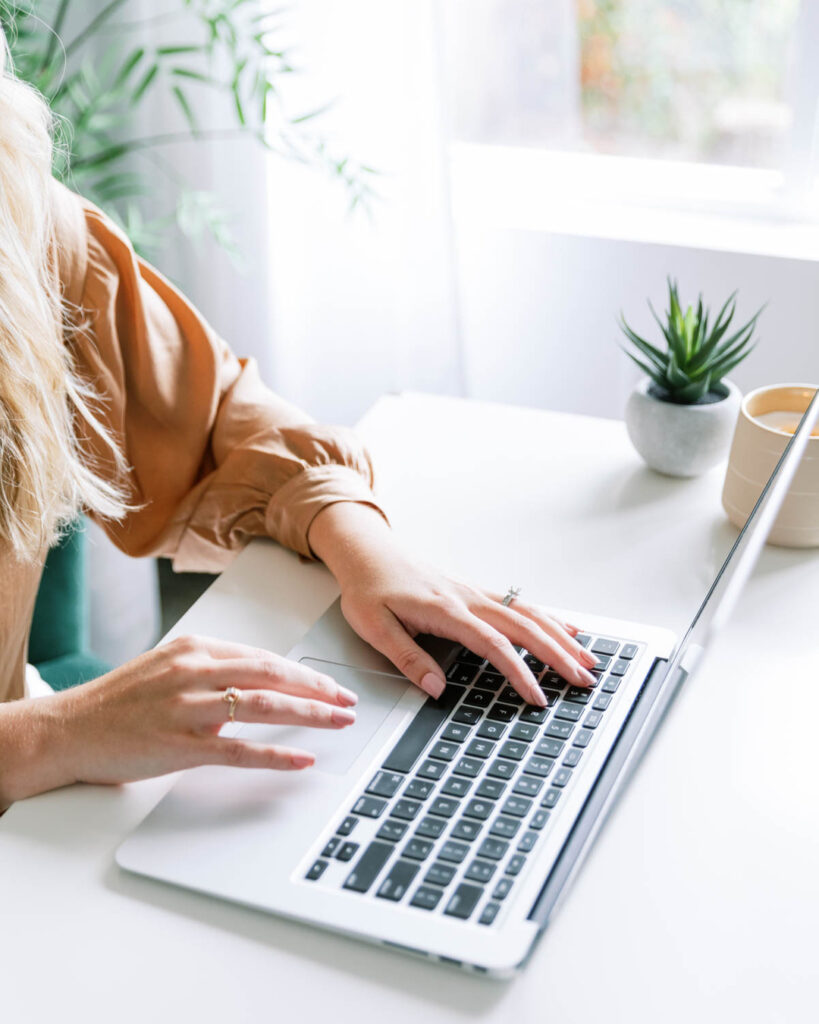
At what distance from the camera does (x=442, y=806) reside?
0.65 metres

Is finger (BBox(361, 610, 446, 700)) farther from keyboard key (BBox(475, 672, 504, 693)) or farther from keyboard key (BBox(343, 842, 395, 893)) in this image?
keyboard key (BBox(343, 842, 395, 893))

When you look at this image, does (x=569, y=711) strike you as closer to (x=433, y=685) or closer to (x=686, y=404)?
(x=433, y=685)

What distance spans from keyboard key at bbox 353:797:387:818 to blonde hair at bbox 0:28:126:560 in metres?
0.43

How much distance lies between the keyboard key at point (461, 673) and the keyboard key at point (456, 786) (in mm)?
102

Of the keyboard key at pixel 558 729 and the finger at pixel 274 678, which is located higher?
the finger at pixel 274 678

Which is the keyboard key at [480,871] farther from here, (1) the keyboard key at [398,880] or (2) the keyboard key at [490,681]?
(2) the keyboard key at [490,681]

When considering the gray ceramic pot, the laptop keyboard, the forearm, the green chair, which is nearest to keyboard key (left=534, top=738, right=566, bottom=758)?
the laptop keyboard

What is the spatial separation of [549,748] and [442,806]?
86 millimetres

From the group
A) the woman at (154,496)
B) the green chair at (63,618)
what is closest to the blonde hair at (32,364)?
the woman at (154,496)

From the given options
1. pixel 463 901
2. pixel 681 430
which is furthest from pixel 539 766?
pixel 681 430

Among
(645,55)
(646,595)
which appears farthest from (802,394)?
(645,55)

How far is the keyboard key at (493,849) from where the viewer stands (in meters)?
0.61

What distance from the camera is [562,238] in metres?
1.78

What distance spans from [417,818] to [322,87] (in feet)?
4.56
